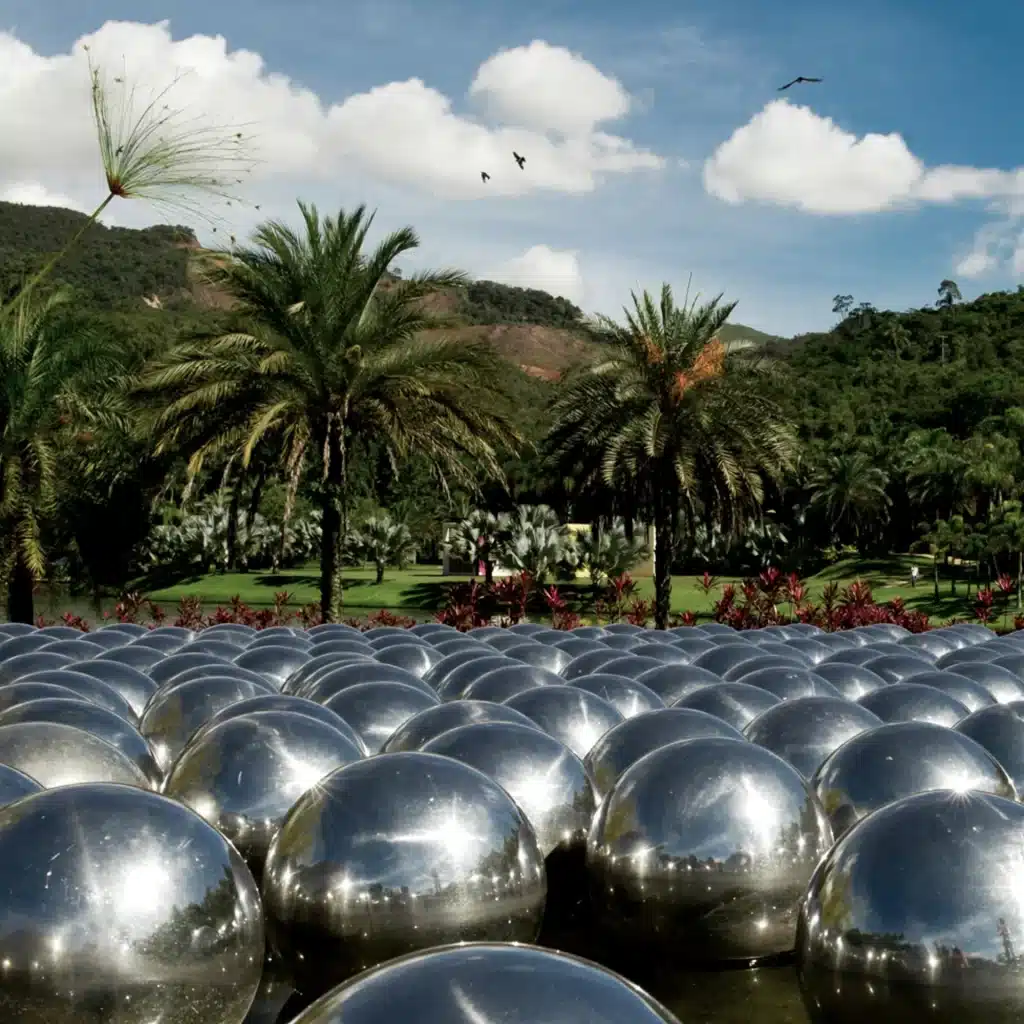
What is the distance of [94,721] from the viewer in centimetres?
874

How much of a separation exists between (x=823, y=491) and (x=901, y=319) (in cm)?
5868

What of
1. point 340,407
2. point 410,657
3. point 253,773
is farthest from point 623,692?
point 340,407

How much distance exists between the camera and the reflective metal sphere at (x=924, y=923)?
5.22m

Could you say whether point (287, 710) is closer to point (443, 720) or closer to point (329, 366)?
point (443, 720)

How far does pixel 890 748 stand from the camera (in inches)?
303

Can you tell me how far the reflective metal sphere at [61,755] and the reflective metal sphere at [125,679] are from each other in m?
3.24

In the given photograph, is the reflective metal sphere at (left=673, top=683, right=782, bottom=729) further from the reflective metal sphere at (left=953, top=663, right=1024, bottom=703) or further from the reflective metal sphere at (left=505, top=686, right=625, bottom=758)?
the reflective metal sphere at (left=953, top=663, right=1024, bottom=703)

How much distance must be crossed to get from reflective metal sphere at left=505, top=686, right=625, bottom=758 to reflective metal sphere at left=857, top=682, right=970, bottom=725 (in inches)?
74.6

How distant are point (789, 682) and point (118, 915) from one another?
22.3 feet

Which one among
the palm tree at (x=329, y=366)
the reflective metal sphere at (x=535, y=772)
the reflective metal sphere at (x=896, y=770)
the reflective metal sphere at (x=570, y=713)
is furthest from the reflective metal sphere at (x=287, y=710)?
the palm tree at (x=329, y=366)

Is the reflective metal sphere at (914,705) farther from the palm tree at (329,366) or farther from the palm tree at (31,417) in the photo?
the palm tree at (31,417)

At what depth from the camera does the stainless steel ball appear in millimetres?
3451

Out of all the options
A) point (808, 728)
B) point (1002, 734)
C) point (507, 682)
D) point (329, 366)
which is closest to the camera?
point (808, 728)

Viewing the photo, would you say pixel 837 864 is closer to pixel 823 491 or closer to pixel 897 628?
pixel 897 628
